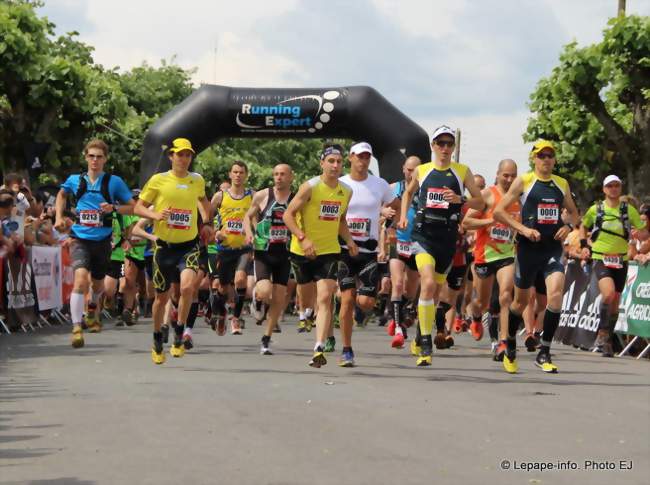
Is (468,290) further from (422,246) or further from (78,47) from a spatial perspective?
(78,47)

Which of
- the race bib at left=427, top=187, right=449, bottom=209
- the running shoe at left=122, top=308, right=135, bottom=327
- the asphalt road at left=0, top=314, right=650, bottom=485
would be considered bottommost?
the asphalt road at left=0, top=314, right=650, bottom=485

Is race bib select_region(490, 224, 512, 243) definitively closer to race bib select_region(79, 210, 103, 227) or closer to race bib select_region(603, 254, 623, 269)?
race bib select_region(603, 254, 623, 269)

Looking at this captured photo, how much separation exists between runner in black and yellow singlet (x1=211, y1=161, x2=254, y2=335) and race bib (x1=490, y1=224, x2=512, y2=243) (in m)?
3.92

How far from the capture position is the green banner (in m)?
16.5

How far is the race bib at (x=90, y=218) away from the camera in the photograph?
49.5 ft

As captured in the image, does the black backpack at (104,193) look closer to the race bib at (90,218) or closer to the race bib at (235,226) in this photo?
the race bib at (90,218)

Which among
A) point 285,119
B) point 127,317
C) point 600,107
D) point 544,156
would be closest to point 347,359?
point 544,156

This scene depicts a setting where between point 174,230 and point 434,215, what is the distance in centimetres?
239

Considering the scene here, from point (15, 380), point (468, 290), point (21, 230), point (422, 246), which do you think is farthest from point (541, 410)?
point (468, 290)

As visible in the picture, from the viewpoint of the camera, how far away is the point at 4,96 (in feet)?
119

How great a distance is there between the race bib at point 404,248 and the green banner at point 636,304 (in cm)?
295

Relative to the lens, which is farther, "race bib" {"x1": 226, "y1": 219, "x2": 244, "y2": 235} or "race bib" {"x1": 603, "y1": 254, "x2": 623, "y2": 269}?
"race bib" {"x1": 226, "y1": 219, "x2": 244, "y2": 235}

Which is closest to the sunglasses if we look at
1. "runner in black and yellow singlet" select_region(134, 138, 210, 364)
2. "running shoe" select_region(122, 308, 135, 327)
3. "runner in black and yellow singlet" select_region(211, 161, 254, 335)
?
"runner in black and yellow singlet" select_region(134, 138, 210, 364)

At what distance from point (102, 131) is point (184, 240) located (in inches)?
1127
